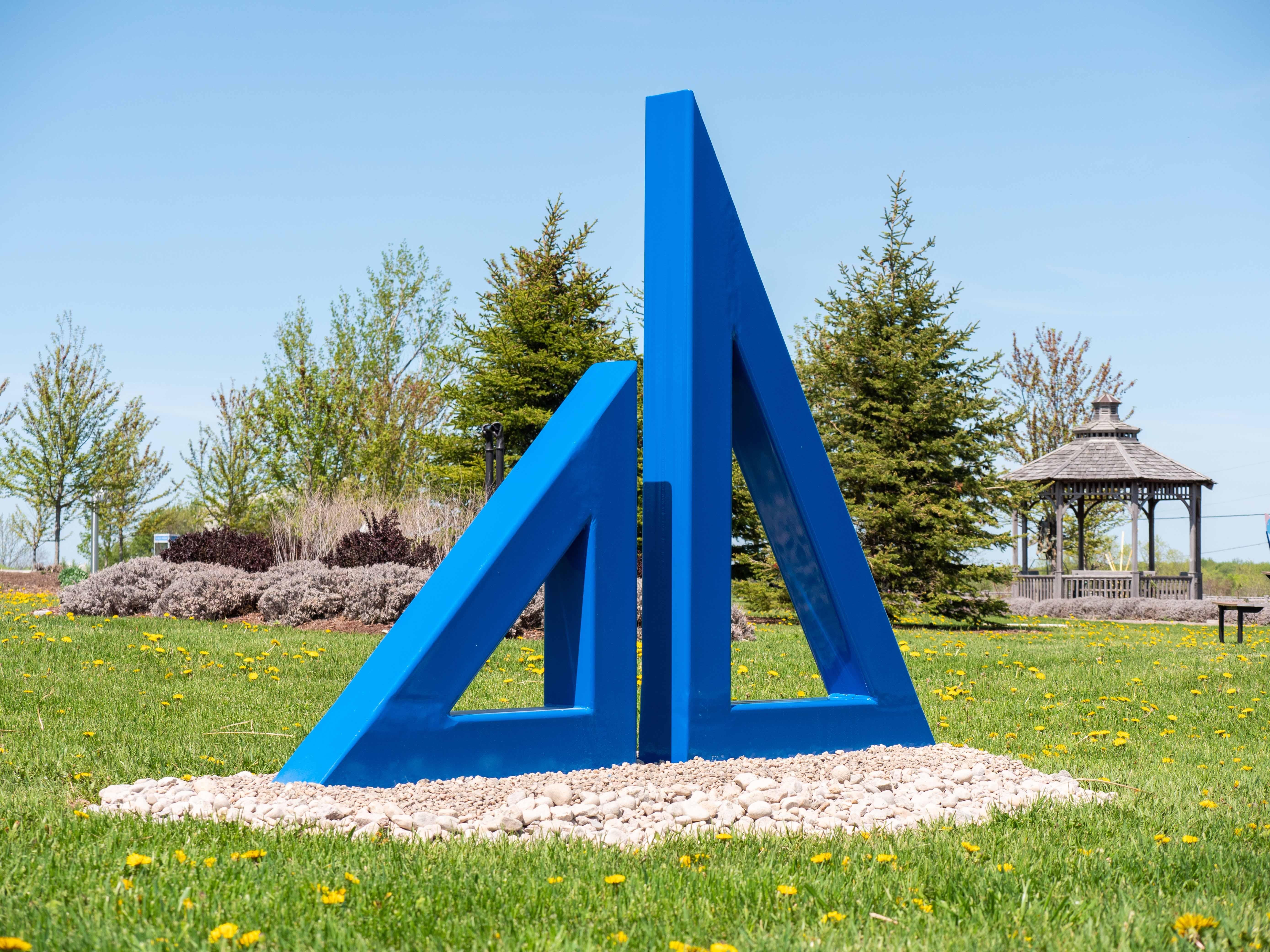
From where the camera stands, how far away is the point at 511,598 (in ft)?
14.4

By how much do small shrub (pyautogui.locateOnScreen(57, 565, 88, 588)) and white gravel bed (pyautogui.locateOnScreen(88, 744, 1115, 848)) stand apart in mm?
23011

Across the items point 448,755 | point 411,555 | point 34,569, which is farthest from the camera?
point 34,569

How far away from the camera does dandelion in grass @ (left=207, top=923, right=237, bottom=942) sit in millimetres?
2359

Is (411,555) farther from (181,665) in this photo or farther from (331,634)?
(181,665)

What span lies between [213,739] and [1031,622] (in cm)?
1816

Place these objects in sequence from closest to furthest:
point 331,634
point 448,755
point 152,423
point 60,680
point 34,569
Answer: point 448,755 < point 60,680 < point 331,634 < point 34,569 < point 152,423

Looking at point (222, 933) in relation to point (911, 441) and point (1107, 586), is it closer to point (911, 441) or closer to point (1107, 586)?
point (911, 441)

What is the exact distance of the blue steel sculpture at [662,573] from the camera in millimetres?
4223

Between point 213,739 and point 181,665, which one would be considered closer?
point 213,739

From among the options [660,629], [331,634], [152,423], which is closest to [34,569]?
[152,423]

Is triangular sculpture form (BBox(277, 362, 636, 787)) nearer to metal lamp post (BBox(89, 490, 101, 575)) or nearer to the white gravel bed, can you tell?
the white gravel bed

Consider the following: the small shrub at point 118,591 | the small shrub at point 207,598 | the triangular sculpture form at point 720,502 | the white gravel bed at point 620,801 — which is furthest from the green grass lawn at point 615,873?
the small shrub at point 118,591

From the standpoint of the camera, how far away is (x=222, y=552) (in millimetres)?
16391

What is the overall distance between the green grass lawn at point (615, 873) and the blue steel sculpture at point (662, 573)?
2.75 feet
